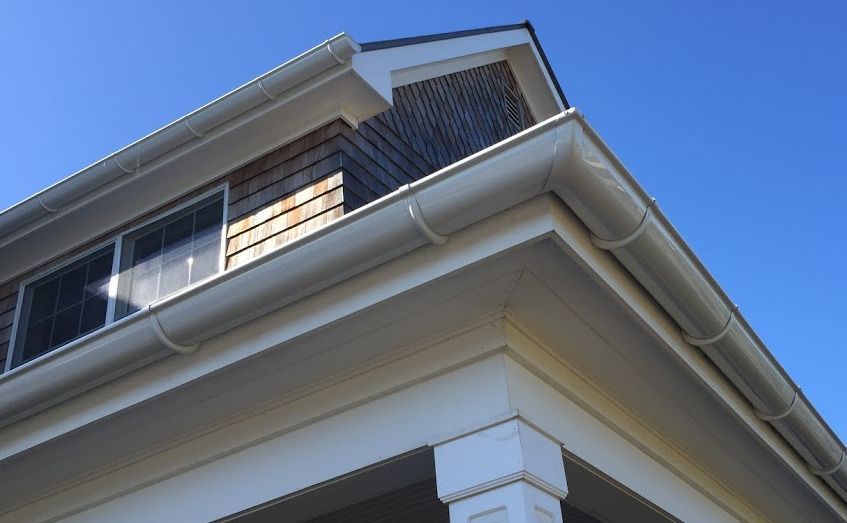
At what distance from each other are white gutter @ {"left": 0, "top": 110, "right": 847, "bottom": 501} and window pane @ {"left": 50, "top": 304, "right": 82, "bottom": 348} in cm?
231

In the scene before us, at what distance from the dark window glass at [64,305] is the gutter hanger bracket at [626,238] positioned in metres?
4.07

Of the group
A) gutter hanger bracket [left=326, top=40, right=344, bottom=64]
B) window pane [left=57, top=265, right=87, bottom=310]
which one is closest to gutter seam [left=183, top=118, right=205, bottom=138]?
gutter hanger bracket [left=326, top=40, right=344, bottom=64]

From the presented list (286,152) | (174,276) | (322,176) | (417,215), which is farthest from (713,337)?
(174,276)

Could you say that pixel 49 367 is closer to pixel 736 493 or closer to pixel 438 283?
pixel 438 283

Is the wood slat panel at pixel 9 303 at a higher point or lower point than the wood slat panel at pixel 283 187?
higher

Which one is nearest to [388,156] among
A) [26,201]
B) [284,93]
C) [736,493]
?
[284,93]

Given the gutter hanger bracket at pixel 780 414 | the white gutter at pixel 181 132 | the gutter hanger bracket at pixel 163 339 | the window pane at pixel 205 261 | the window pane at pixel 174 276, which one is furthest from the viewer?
the window pane at pixel 174 276

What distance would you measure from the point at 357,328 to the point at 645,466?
1676 mm

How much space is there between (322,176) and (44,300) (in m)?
2.68

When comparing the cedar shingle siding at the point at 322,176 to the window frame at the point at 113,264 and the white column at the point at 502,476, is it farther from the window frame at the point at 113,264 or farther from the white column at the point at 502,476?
the white column at the point at 502,476

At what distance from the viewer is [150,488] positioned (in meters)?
4.28

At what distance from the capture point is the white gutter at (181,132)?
5.61 metres

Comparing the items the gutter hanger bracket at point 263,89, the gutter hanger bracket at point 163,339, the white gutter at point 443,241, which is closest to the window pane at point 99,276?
the gutter hanger bracket at point 263,89

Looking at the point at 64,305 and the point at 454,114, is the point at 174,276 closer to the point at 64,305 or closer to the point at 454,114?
the point at 64,305
